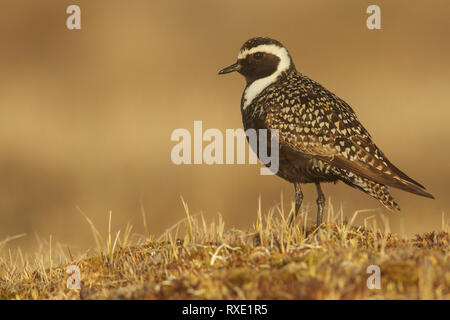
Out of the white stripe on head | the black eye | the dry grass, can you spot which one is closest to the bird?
the white stripe on head

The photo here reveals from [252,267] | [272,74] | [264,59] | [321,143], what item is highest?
[264,59]

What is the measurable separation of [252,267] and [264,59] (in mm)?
3958

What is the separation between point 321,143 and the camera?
7211 millimetres

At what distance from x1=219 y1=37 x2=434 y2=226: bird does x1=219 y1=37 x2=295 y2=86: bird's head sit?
2.02ft

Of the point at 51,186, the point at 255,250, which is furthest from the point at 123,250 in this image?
the point at 51,186

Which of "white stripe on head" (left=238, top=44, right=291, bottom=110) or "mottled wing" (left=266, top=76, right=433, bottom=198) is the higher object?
"white stripe on head" (left=238, top=44, right=291, bottom=110)

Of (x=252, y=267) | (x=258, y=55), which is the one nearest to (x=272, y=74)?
(x=258, y=55)

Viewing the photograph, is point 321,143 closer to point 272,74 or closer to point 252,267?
point 272,74

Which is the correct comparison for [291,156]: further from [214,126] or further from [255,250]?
[214,126]

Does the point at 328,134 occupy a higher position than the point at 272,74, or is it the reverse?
the point at 272,74

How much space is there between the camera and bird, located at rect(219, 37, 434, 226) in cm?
712

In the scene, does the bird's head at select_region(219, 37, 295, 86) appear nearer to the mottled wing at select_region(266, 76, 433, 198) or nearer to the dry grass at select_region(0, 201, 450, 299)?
the mottled wing at select_region(266, 76, 433, 198)

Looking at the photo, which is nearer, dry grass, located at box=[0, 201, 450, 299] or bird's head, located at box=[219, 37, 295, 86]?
dry grass, located at box=[0, 201, 450, 299]
